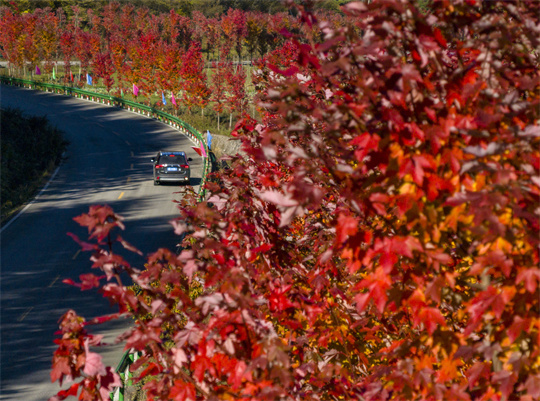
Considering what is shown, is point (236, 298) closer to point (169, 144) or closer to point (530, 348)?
point (530, 348)

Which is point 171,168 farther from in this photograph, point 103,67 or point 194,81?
point 103,67

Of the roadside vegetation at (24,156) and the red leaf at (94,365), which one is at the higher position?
the red leaf at (94,365)

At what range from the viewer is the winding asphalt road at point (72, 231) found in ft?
44.8

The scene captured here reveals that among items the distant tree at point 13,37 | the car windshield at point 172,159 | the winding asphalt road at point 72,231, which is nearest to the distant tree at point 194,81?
the winding asphalt road at point 72,231

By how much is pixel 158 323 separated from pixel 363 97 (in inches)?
55.5

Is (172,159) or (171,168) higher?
(172,159)

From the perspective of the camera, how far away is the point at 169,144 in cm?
4112

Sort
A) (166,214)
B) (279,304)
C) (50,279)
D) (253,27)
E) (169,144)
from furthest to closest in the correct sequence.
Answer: (253,27)
(169,144)
(166,214)
(50,279)
(279,304)

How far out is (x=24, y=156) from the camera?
32781 mm

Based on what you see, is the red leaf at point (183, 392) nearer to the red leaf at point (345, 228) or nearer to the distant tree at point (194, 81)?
the red leaf at point (345, 228)

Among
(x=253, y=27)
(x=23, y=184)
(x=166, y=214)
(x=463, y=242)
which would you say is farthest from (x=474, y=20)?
(x=253, y=27)

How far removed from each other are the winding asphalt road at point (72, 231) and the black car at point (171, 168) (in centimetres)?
61

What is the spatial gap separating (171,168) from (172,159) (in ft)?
1.50

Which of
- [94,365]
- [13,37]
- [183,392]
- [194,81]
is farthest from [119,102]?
[183,392]
